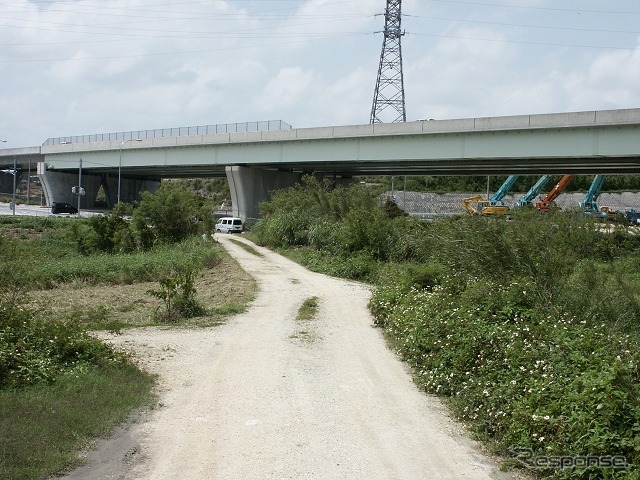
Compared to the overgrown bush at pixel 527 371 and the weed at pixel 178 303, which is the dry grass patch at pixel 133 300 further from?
the overgrown bush at pixel 527 371

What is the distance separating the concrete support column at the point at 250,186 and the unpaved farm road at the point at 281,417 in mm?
43834

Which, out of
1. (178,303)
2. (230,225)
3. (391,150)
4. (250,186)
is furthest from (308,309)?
(250,186)

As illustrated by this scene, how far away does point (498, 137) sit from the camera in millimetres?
39406

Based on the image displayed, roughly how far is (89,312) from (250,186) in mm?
43607

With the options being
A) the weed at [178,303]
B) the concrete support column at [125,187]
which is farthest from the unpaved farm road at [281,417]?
→ the concrete support column at [125,187]

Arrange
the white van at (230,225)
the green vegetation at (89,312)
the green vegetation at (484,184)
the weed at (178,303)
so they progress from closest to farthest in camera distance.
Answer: the green vegetation at (89,312), the weed at (178,303), the white van at (230,225), the green vegetation at (484,184)

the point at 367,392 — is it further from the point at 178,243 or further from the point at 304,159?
the point at 304,159

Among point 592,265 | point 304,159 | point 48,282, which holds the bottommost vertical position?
point 48,282

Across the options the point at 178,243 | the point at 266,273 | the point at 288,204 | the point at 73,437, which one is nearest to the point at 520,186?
the point at 288,204

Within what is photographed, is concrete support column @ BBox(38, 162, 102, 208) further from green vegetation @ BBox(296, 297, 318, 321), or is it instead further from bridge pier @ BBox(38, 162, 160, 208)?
green vegetation @ BBox(296, 297, 318, 321)

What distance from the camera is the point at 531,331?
366 inches

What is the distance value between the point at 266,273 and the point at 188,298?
10173 millimetres

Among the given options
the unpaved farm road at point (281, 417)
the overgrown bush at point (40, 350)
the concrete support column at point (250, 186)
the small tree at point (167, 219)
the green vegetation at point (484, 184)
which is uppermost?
the green vegetation at point (484, 184)

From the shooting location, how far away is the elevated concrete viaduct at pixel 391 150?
35.8 m
